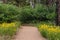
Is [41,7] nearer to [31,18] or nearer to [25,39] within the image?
[31,18]

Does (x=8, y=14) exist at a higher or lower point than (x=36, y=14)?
higher

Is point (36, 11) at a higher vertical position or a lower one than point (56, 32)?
lower

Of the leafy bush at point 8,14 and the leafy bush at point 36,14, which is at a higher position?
the leafy bush at point 8,14

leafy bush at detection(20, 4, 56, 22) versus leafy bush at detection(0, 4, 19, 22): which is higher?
leafy bush at detection(0, 4, 19, 22)

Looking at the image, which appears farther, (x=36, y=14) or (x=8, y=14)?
(x=36, y=14)

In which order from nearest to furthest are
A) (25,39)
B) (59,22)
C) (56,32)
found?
(56,32), (25,39), (59,22)

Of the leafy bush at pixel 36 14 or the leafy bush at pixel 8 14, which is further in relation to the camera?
the leafy bush at pixel 36 14

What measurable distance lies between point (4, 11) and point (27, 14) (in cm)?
196

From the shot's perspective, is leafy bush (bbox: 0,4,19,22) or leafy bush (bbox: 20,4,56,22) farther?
leafy bush (bbox: 20,4,56,22)

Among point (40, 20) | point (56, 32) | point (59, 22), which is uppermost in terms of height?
point (56, 32)

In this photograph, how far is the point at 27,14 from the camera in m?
21.1

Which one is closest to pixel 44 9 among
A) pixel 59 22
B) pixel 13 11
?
pixel 13 11

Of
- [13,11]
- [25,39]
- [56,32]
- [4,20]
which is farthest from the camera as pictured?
[13,11]

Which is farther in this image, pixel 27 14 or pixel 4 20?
pixel 27 14
